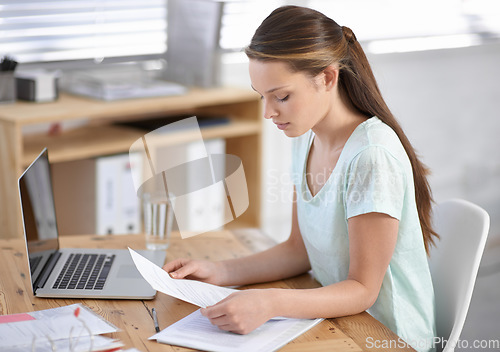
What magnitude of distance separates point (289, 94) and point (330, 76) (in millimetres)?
98

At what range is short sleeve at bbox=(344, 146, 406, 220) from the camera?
122 centimetres

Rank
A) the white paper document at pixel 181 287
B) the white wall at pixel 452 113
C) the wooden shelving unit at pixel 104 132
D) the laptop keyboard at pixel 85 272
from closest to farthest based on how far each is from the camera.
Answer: the white paper document at pixel 181 287 < the laptop keyboard at pixel 85 272 < the wooden shelving unit at pixel 104 132 < the white wall at pixel 452 113

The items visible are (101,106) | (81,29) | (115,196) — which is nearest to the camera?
(101,106)

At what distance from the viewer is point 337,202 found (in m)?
1.33

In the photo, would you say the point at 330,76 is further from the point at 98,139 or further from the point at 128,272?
the point at 98,139

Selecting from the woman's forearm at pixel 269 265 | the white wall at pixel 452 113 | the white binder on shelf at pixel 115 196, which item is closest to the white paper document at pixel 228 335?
the woman's forearm at pixel 269 265

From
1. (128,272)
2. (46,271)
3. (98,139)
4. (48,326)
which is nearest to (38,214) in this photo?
(46,271)

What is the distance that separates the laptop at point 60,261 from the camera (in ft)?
4.25

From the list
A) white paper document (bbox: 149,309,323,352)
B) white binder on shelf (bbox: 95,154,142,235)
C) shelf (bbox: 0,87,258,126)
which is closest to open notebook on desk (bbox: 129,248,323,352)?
white paper document (bbox: 149,309,323,352)

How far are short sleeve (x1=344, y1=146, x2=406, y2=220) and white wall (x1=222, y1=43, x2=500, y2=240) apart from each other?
248 cm

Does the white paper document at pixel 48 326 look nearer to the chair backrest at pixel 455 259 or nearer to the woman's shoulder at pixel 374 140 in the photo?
Result: the woman's shoulder at pixel 374 140

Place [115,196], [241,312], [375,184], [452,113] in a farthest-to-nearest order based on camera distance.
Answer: [452,113], [115,196], [375,184], [241,312]

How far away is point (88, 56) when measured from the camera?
297cm

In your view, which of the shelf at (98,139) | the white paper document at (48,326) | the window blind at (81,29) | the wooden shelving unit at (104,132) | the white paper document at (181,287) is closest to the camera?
the white paper document at (48,326)
